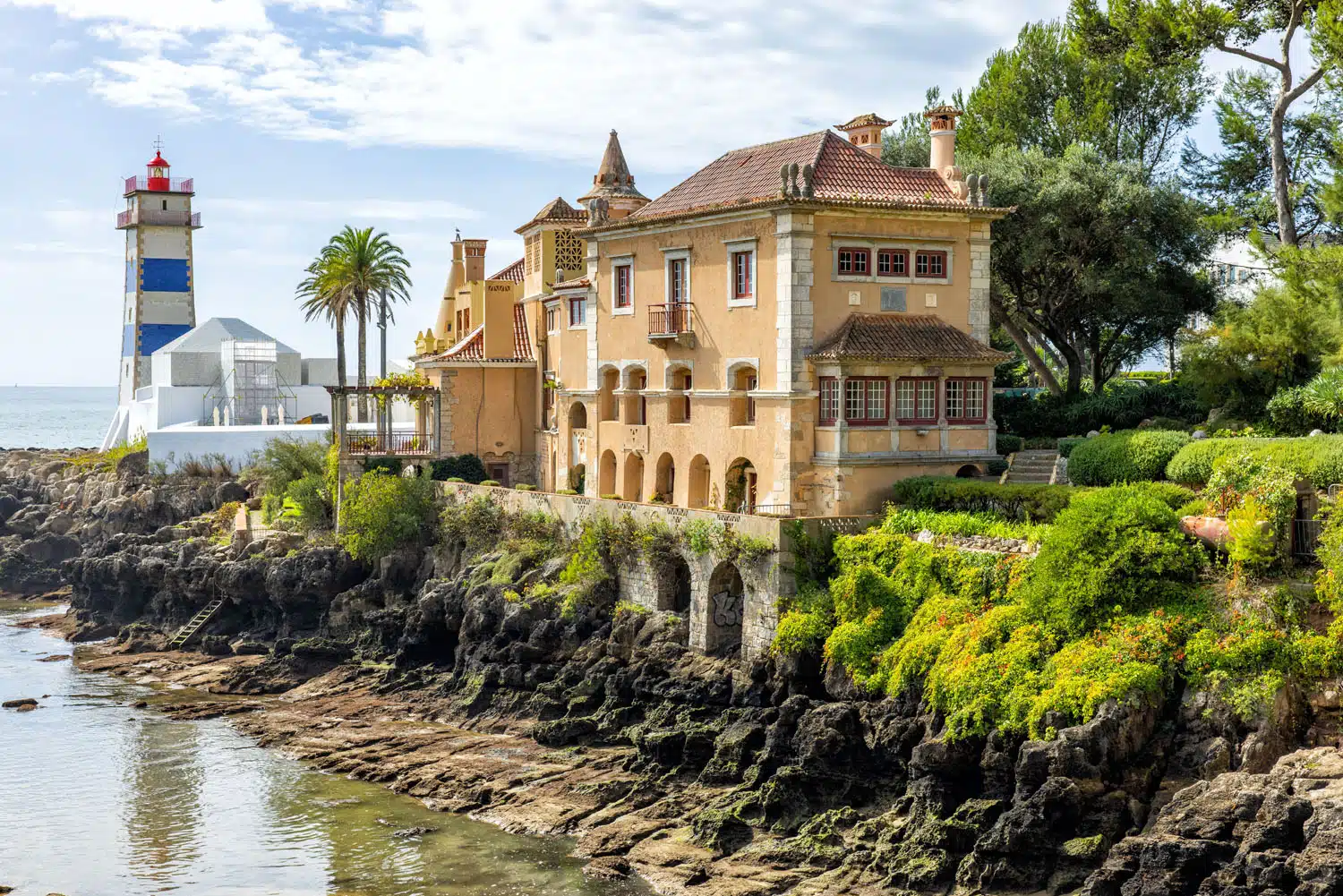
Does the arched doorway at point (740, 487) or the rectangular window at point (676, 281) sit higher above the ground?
the rectangular window at point (676, 281)

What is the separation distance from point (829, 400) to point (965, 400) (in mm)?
4253

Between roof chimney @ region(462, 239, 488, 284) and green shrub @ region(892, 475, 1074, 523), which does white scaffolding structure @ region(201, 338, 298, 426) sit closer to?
roof chimney @ region(462, 239, 488, 284)

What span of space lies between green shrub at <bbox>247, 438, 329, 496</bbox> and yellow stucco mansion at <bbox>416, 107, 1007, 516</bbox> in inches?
585

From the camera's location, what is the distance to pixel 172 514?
66.6 meters

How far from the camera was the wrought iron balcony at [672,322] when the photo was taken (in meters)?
45.1

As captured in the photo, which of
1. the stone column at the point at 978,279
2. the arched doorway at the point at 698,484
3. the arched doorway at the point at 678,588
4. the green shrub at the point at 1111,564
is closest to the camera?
the green shrub at the point at 1111,564

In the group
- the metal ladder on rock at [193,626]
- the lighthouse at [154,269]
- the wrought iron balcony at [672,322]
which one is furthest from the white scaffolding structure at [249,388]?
the wrought iron balcony at [672,322]

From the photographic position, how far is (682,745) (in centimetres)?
3588

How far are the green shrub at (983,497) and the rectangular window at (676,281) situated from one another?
906cm

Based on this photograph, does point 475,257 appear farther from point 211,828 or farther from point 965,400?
point 211,828

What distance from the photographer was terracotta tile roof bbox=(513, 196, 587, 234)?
2217 inches

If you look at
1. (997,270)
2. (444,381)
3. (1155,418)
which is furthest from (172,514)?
(1155,418)

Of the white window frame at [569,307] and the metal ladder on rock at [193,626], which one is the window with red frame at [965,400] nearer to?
the white window frame at [569,307]

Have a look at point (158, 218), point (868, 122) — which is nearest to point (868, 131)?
point (868, 122)
